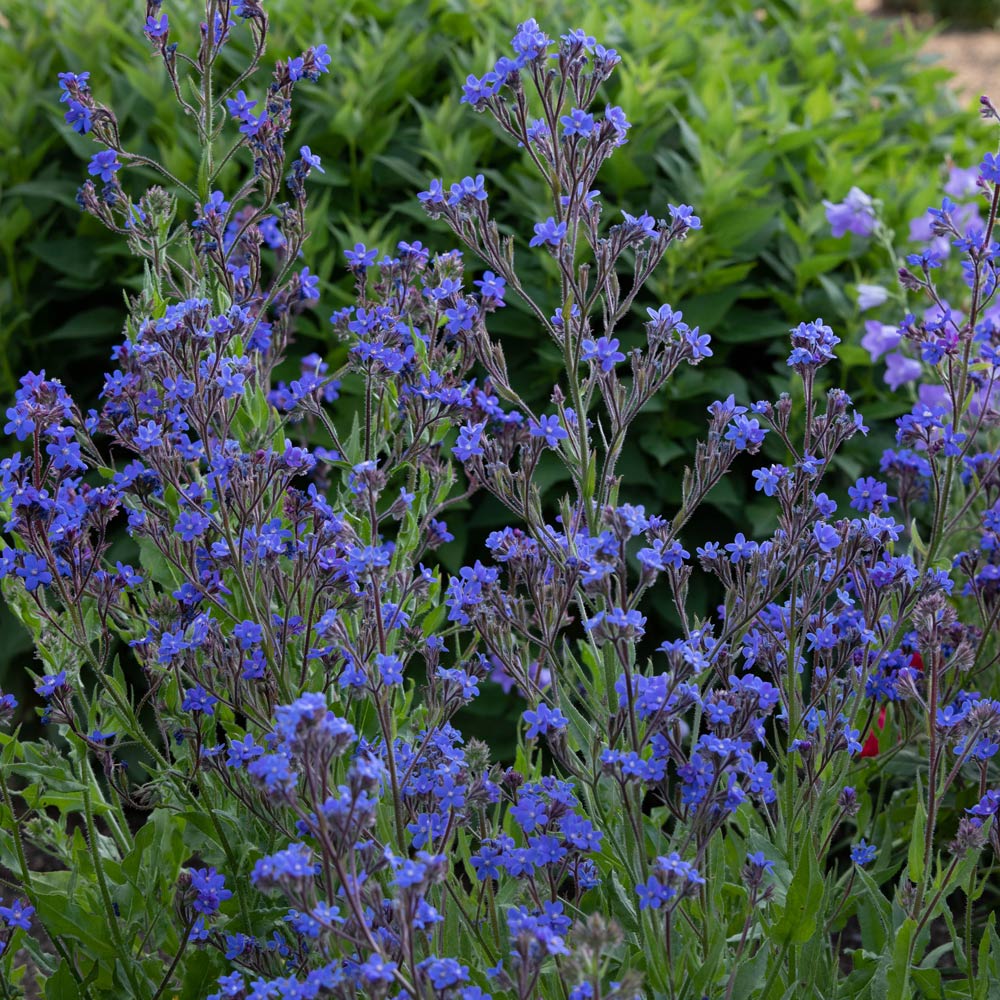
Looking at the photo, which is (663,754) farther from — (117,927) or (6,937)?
(6,937)

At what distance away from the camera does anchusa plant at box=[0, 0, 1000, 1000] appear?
2.04 metres

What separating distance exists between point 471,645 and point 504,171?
8.50 ft

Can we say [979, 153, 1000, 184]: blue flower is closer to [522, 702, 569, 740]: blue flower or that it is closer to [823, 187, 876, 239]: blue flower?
[522, 702, 569, 740]: blue flower

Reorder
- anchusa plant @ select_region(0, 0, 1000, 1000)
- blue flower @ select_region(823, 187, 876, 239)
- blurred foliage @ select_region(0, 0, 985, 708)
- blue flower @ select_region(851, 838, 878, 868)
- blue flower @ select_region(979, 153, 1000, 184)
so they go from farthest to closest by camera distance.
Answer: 1. blurred foliage @ select_region(0, 0, 985, 708)
2. blue flower @ select_region(823, 187, 876, 239)
3. blue flower @ select_region(851, 838, 878, 868)
4. blue flower @ select_region(979, 153, 1000, 184)
5. anchusa plant @ select_region(0, 0, 1000, 1000)

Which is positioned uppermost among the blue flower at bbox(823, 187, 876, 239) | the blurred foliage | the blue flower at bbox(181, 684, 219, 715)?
the blurred foliage

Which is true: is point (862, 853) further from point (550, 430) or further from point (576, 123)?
point (576, 123)

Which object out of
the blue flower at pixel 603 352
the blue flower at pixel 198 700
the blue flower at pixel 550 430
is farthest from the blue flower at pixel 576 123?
the blue flower at pixel 198 700

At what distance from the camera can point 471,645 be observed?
8.00 feet

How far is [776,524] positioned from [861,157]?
1713 mm

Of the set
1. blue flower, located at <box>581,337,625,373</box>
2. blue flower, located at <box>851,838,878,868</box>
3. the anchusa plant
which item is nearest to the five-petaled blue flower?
the anchusa plant

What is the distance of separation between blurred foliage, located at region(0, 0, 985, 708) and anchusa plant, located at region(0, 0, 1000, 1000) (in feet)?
4.58

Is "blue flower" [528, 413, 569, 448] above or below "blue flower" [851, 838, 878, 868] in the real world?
above

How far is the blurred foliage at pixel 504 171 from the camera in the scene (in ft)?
13.8

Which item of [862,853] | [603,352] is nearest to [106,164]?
[603,352]
